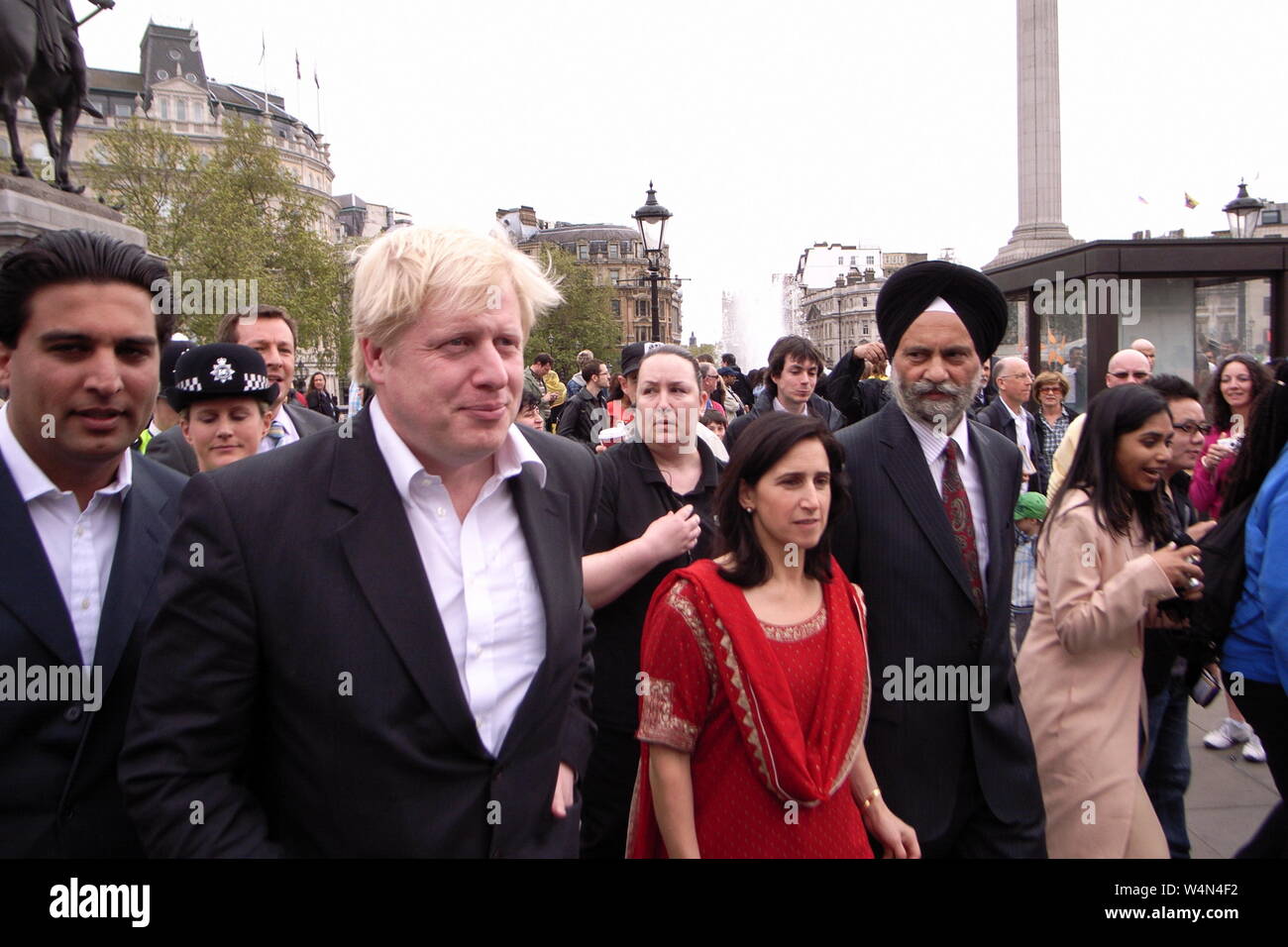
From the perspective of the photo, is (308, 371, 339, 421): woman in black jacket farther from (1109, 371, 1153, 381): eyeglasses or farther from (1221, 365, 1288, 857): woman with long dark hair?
(1221, 365, 1288, 857): woman with long dark hair

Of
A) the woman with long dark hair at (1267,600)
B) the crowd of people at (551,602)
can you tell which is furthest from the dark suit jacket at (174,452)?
the woman with long dark hair at (1267,600)

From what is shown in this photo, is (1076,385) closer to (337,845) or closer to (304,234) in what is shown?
(337,845)

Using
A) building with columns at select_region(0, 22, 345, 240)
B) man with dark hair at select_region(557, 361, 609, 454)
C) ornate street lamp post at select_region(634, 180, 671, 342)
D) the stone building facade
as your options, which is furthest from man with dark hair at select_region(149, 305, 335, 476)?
the stone building facade

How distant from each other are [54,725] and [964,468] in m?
2.83

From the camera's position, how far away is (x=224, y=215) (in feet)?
134

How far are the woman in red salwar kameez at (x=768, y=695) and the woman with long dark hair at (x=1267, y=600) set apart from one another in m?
1.46

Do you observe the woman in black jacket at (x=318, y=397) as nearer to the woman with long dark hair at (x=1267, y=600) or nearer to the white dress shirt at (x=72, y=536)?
the white dress shirt at (x=72, y=536)

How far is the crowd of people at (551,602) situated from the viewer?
1.91 metres

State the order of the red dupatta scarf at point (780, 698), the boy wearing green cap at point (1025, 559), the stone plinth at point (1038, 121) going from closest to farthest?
the red dupatta scarf at point (780, 698) → the boy wearing green cap at point (1025, 559) → the stone plinth at point (1038, 121)

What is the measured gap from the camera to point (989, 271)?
61.2 ft

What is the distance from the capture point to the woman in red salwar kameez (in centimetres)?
257

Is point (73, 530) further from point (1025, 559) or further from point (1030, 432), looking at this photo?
point (1030, 432)

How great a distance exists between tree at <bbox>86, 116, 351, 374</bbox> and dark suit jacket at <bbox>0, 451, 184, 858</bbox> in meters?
38.2

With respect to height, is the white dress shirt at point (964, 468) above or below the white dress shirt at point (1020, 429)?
below
